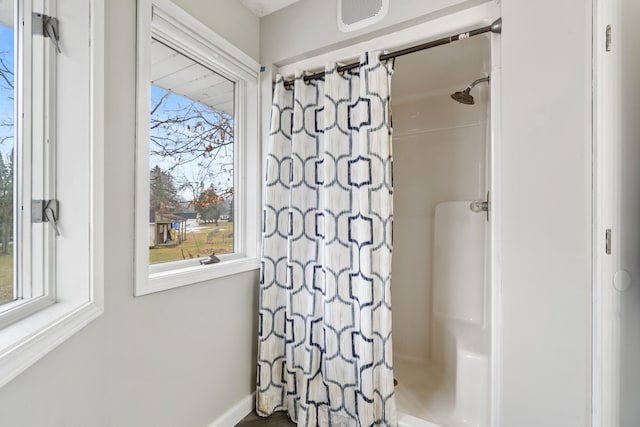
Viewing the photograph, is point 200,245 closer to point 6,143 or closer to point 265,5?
point 6,143

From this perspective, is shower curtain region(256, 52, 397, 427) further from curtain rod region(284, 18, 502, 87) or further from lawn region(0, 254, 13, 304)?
lawn region(0, 254, 13, 304)

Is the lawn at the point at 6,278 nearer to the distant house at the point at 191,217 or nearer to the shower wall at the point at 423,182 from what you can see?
the distant house at the point at 191,217

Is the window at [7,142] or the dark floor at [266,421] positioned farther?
the dark floor at [266,421]

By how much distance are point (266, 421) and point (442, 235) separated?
5.50ft

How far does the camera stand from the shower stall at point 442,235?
5.86ft

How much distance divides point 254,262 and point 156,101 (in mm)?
975

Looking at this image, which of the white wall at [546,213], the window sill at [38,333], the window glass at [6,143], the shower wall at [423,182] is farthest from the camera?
the shower wall at [423,182]

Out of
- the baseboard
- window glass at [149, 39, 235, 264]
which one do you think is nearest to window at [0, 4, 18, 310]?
window glass at [149, 39, 235, 264]

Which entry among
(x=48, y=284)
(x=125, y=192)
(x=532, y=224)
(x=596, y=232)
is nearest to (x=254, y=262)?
(x=125, y=192)

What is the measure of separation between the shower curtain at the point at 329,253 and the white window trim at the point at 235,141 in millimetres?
146

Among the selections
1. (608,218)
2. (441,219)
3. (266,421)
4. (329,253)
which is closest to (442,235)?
(441,219)

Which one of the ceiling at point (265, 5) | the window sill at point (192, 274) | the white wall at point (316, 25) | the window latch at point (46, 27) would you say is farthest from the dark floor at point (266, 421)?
the ceiling at point (265, 5)

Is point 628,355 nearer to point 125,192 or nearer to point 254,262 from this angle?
point 254,262

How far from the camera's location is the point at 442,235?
229 cm
